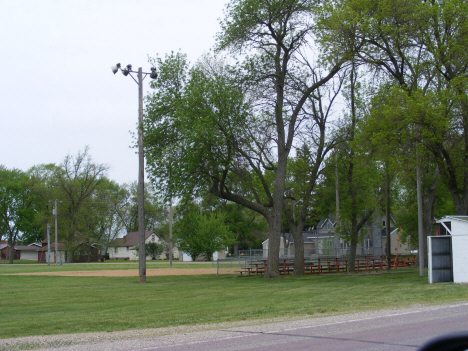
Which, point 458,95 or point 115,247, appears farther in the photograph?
point 115,247

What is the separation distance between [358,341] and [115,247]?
10117 centimetres

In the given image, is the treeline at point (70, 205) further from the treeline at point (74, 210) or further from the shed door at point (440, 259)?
the shed door at point (440, 259)

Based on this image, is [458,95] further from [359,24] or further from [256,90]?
[256,90]

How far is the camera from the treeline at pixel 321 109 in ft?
82.7

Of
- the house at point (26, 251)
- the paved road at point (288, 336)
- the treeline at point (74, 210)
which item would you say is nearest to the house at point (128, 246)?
the treeline at point (74, 210)

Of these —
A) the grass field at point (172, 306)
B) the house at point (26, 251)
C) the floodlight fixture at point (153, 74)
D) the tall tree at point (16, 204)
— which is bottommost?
the house at point (26, 251)

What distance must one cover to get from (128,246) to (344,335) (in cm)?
9760

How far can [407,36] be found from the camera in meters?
26.7

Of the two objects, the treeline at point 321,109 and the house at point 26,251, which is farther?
the house at point 26,251

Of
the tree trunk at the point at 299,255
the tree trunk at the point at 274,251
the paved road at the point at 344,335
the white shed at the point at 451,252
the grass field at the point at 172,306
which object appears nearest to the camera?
the paved road at the point at 344,335

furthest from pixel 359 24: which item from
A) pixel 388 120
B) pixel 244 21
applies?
pixel 244 21

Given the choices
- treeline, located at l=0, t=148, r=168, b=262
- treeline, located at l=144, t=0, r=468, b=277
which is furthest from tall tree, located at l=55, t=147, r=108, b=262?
treeline, located at l=144, t=0, r=468, b=277

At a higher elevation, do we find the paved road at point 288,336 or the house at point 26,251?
the paved road at point 288,336

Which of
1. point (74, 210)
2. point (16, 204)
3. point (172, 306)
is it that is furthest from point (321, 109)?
point (16, 204)
